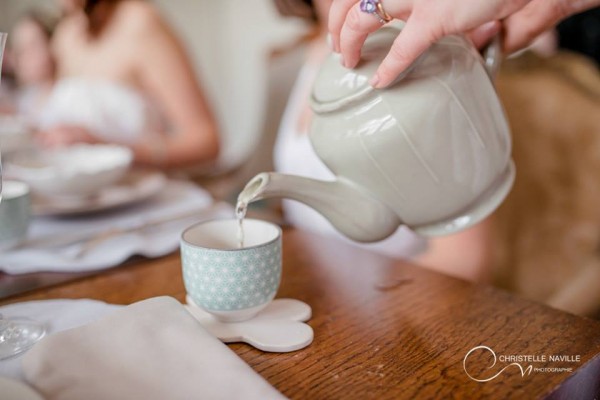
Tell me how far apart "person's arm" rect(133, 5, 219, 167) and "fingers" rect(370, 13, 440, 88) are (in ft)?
3.65

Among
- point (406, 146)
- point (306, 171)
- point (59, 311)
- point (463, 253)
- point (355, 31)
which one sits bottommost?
point (463, 253)

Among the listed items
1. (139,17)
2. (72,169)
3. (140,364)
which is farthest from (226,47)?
(140,364)

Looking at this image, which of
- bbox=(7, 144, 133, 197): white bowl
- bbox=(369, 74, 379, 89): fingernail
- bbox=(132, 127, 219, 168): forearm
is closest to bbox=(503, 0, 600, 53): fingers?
bbox=(369, 74, 379, 89): fingernail

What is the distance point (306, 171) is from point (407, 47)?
2.22 ft

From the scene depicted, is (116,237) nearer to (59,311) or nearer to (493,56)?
(59,311)

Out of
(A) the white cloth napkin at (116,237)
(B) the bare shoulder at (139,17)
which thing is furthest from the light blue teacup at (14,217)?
(B) the bare shoulder at (139,17)

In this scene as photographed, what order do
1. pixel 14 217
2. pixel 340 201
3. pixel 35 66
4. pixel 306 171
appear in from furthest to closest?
pixel 35 66, pixel 306 171, pixel 14 217, pixel 340 201

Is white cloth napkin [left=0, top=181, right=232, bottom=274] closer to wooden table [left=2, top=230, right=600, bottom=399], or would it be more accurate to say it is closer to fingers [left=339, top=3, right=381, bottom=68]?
wooden table [left=2, top=230, right=600, bottom=399]

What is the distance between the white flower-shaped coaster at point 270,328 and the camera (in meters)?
0.50

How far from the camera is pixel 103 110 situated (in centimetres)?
157

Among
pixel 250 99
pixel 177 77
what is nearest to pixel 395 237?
pixel 177 77

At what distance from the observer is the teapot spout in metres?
0.54

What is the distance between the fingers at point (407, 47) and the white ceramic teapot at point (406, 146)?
21 mm

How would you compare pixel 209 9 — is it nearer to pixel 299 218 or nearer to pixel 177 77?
pixel 177 77
